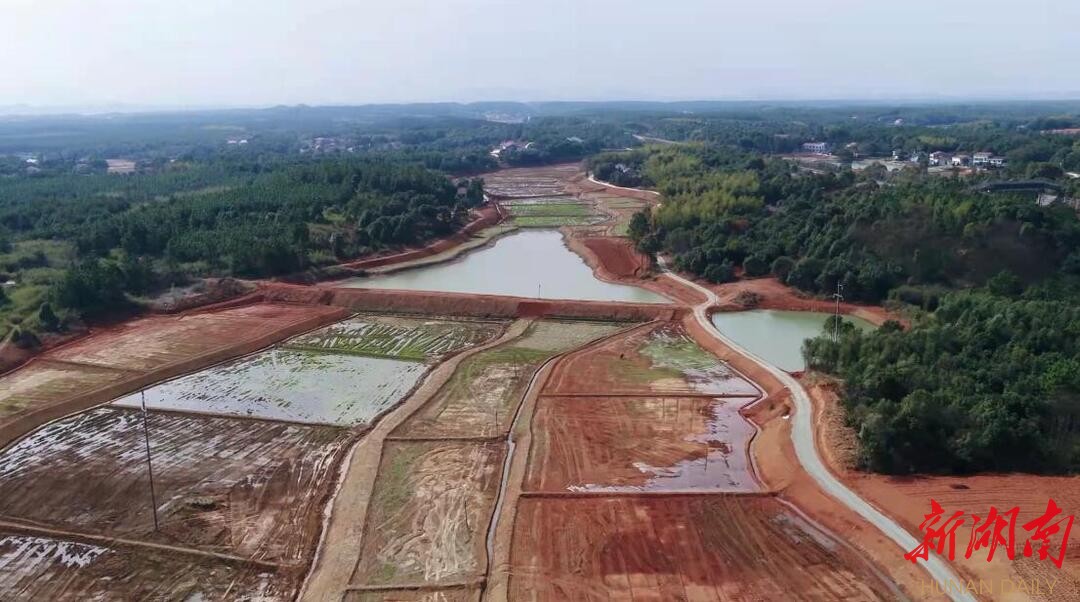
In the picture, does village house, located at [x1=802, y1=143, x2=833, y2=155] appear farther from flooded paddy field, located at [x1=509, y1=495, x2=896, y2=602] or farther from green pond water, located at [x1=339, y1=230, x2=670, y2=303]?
flooded paddy field, located at [x1=509, y1=495, x2=896, y2=602]

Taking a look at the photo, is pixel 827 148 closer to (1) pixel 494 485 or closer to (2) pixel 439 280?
(2) pixel 439 280

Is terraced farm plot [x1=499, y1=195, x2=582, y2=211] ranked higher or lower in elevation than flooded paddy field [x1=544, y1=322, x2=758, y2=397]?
higher

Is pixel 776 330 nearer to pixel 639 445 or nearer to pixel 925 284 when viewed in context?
pixel 925 284

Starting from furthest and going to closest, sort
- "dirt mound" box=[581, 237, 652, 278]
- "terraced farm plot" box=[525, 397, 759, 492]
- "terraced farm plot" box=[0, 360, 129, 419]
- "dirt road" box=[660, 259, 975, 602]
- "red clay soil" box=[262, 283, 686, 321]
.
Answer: "dirt mound" box=[581, 237, 652, 278]
"red clay soil" box=[262, 283, 686, 321]
"terraced farm plot" box=[0, 360, 129, 419]
"terraced farm plot" box=[525, 397, 759, 492]
"dirt road" box=[660, 259, 975, 602]

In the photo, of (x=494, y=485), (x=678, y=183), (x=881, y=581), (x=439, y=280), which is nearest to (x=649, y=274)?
(x=439, y=280)

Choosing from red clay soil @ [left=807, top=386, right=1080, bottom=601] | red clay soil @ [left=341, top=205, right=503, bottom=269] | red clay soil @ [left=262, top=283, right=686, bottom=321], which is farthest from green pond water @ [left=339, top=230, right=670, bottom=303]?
red clay soil @ [left=807, top=386, right=1080, bottom=601]

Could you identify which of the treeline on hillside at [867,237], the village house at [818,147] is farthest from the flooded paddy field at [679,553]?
the village house at [818,147]

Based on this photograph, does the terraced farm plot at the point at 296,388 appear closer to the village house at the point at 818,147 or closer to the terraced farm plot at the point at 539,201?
the terraced farm plot at the point at 539,201

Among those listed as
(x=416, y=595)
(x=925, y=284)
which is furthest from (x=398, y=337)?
(x=925, y=284)
